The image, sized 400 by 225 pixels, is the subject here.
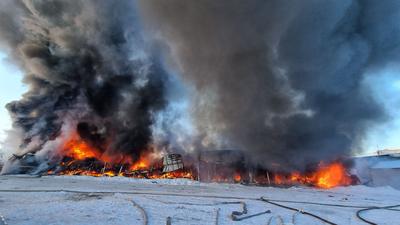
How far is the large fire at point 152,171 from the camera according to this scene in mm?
23484

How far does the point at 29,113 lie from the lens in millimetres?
31672

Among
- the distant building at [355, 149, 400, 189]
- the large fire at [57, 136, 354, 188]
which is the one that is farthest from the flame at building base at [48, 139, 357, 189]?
the distant building at [355, 149, 400, 189]

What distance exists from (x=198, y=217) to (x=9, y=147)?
3310cm

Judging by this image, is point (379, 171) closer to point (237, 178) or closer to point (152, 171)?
point (237, 178)

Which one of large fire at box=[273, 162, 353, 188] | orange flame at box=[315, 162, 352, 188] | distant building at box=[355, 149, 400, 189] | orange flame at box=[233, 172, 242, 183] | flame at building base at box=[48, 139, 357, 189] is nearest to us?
distant building at box=[355, 149, 400, 189]

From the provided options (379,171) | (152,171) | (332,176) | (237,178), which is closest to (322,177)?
(332,176)

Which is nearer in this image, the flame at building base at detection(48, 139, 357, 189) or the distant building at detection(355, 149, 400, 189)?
the distant building at detection(355, 149, 400, 189)

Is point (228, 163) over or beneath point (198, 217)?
over

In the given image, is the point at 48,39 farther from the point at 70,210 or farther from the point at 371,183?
the point at 371,183

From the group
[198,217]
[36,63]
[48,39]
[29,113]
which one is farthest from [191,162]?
[48,39]

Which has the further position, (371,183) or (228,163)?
(228,163)

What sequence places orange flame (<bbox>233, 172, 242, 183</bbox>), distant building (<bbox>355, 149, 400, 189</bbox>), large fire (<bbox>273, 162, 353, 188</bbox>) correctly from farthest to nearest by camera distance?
orange flame (<bbox>233, 172, 242, 183</bbox>) < large fire (<bbox>273, 162, 353, 188</bbox>) < distant building (<bbox>355, 149, 400, 189</bbox>)

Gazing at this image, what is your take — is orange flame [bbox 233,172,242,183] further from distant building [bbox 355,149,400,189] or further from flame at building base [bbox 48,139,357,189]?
distant building [bbox 355,149,400,189]

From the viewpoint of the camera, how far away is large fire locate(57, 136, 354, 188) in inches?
925
